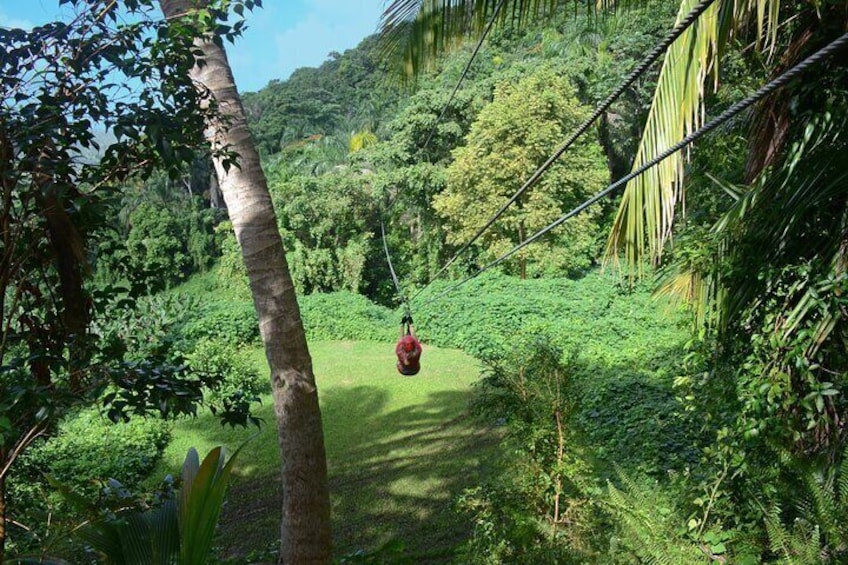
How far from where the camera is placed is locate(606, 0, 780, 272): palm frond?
2.67m

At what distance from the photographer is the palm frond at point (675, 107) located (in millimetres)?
2670

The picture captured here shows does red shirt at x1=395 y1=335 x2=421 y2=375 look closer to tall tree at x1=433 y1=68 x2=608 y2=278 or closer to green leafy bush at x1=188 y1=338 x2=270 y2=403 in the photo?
green leafy bush at x1=188 y1=338 x2=270 y2=403

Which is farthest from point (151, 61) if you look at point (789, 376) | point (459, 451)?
point (459, 451)

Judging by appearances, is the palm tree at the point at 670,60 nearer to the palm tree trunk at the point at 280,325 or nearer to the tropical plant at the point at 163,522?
the palm tree trunk at the point at 280,325

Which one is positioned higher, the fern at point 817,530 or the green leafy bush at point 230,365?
the fern at point 817,530

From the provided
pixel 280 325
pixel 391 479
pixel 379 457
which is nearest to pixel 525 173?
pixel 379 457

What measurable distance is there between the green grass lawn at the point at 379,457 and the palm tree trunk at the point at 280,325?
2.47 m

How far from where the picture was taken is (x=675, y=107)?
278cm

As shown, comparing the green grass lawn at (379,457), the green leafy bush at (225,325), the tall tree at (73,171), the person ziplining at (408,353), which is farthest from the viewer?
the green leafy bush at (225,325)

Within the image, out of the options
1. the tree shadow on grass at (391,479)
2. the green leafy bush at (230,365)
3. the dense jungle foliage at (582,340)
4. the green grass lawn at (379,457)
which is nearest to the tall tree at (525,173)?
the dense jungle foliage at (582,340)

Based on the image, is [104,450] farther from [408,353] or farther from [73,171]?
[73,171]

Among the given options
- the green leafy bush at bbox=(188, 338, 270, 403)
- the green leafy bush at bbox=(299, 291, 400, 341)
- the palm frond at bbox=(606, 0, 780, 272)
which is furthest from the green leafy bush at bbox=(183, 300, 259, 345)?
the palm frond at bbox=(606, 0, 780, 272)

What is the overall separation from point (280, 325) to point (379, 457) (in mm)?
6422

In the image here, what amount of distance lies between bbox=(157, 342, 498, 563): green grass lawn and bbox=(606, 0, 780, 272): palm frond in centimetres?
453
